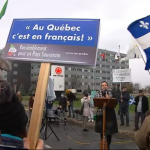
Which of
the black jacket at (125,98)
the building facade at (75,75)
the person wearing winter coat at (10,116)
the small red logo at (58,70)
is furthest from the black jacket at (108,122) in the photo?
the building facade at (75,75)

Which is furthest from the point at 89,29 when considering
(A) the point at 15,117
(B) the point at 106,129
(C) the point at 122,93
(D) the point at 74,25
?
(C) the point at 122,93

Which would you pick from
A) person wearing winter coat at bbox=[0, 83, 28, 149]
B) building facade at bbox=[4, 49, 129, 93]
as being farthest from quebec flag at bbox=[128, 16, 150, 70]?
building facade at bbox=[4, 49, 129, 93]

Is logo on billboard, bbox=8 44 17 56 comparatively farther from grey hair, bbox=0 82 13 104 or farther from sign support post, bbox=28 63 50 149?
grey hair, bbox=0 82 13 104

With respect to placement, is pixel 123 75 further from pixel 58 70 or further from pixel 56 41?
pixel 56 41

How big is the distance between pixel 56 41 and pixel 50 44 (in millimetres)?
121

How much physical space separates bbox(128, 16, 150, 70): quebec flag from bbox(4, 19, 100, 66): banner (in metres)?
1.32

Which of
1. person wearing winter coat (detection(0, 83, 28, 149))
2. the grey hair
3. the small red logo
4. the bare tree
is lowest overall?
person wearing winter coat (detection(0, 83, 28, 149))

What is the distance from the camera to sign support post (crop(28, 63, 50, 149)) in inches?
125

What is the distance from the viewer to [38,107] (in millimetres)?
3340

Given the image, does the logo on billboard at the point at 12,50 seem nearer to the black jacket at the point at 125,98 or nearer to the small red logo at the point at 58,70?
the black jacket at the point at 125,98

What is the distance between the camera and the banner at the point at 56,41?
11.5 feet

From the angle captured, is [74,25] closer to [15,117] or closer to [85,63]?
[85,63]

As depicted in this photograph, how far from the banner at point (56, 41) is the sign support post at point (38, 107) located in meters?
0.24

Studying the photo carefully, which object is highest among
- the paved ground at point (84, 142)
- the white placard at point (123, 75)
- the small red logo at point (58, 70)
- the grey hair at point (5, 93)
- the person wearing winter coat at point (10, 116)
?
the small red logo at point (58, 70)
